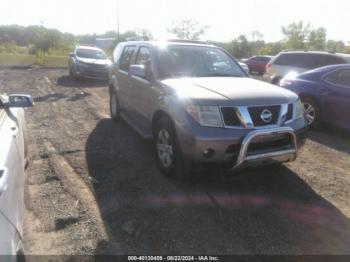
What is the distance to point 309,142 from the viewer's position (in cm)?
628

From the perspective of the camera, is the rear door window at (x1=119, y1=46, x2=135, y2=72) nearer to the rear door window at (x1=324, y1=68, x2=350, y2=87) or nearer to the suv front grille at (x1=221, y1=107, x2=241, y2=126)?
the suv front grille at (x1=221, y1=107, x2=241, y2=126)

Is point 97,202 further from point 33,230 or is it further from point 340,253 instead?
point 340,253

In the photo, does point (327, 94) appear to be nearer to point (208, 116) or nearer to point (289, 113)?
point (289, 113)

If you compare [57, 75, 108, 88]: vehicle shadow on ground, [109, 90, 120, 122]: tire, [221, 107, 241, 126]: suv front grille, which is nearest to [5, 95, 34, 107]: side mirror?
[221, 107, 241, 126]: suv front grille

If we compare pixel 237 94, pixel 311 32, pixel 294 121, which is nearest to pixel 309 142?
pixel 294 121

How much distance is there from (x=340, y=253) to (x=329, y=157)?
9.08 feet

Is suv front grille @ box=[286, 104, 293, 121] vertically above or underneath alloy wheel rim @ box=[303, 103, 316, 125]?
above

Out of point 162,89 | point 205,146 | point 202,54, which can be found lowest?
point 205,146

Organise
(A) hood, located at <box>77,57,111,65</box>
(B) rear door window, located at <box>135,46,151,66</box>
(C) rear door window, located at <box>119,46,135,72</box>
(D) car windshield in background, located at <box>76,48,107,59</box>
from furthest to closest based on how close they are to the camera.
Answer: (D) car windshield in background, located at <box>76,48,107,59</box> < (A) hood, located at <box>77,57,111,65</box> < (C) rear door window, located at <box>119,46,135,72</box> < (B) rear door window, located at <box>135,46,151,66</box>

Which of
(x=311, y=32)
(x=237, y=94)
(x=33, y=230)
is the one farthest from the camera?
(x=311, y=32)

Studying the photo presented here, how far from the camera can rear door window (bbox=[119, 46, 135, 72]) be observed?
620 cm

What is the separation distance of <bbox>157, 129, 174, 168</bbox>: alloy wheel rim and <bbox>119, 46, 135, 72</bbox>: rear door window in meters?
2.26

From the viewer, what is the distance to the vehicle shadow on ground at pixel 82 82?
13730mm

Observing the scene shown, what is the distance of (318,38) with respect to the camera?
161 ft
